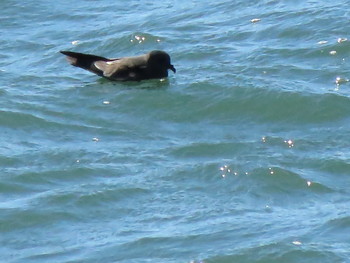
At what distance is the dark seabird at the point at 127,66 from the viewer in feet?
44.2

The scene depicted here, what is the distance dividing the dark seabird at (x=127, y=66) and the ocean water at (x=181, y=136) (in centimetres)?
13

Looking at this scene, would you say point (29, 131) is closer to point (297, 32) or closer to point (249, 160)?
point (249, 160)

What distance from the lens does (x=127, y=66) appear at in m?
13.6

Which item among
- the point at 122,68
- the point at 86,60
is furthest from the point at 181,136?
the point at 86,60

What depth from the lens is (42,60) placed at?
47.6 feet

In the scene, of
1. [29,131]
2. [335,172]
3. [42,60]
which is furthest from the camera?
[42,60]

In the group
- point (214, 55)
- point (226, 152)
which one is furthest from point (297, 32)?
point (226, 152)

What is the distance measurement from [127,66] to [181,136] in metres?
2.10

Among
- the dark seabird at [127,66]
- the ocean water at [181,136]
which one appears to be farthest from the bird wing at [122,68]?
the ocean water at [181,136]

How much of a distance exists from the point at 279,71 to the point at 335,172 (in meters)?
2.98

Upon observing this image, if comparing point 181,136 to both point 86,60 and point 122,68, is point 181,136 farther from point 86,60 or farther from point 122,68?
point 86,60

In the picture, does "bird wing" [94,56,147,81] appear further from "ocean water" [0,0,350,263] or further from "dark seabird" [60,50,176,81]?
"ocean water" [0,0,350,263]

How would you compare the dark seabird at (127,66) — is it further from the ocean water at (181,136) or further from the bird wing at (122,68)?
the ocean water at (181,136)

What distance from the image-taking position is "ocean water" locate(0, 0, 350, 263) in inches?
370
